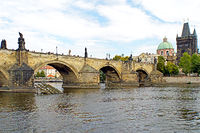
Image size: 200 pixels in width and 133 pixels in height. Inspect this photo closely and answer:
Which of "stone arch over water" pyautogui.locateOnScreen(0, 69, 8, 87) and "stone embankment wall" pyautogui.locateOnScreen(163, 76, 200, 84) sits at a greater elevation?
"stone arch over water" pyautogui.locateOnScreen(0, 69, 8, 87)

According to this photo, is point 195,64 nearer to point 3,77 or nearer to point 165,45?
point 165,45

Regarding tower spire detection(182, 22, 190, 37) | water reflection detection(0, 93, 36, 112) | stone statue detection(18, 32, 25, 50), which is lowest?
water reflection detection(0, 93, 36, 112)

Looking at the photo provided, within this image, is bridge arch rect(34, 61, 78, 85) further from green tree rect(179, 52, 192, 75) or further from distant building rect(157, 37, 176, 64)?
distant building rect(157, 37, 176, 64)

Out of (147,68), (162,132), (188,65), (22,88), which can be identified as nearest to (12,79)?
(22,88)

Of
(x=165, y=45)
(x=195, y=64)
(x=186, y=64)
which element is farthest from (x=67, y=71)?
(x=165, y=45)

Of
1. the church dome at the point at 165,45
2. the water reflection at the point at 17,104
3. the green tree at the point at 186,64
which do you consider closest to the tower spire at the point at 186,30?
the church dome at the point at 165,45

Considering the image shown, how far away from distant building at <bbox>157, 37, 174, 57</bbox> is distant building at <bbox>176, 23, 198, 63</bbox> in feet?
21.3

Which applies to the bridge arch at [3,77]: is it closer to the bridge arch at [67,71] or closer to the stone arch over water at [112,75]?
the bridge arch at [67,71]

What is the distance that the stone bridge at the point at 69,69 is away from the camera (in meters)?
33.8

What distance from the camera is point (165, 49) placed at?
142 metres

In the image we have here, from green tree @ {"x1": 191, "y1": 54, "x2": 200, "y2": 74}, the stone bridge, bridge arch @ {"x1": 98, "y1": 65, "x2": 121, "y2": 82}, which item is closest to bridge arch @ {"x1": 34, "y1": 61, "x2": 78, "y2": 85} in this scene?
the stone bridge

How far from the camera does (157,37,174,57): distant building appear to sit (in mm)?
141625

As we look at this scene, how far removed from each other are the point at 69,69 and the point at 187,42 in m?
103

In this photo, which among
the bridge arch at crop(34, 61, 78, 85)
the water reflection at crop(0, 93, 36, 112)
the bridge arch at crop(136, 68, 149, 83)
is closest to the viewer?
the water reflection at crop(0, 93, 36, 112)
